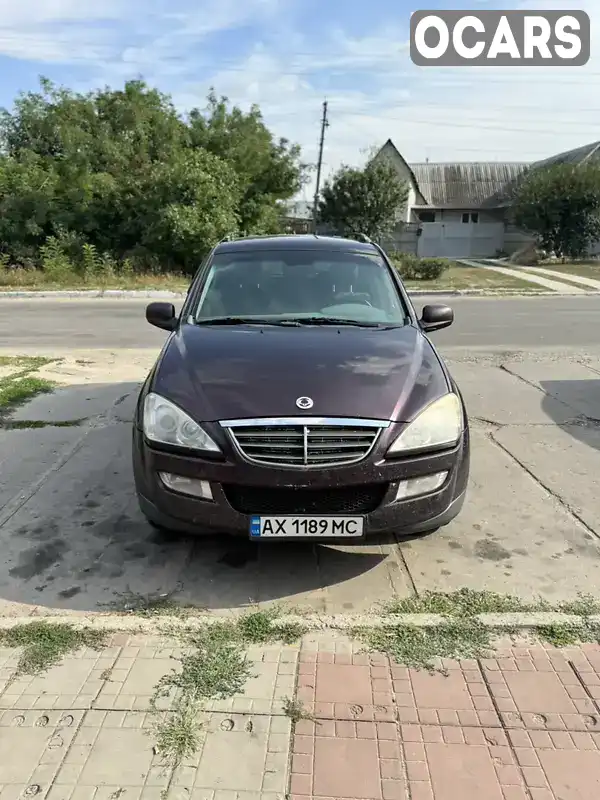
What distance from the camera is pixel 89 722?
255 cm

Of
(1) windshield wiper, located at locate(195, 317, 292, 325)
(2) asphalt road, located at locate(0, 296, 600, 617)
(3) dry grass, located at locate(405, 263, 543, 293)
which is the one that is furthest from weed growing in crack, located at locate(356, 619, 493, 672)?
(3) dry grass, located at locate(405, 263, 543, 293)

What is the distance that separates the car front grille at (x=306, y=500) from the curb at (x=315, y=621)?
51cm

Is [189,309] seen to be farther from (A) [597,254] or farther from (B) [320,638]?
(A) [597,254]

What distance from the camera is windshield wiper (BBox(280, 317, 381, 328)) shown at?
14.6ft

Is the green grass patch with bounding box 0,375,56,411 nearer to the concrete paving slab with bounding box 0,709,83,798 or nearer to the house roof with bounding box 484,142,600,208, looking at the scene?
the concrete paving slab with bounding box 0,709,83,798

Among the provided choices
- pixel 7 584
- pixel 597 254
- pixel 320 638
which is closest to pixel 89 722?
pixel 320 638

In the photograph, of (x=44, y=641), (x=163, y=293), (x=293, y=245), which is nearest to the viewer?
(x=44, y=641)

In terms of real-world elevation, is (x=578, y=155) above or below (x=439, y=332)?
above

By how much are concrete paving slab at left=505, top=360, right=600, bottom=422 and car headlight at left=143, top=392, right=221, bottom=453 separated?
4.47 meters

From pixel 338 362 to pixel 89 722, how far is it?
2.08m

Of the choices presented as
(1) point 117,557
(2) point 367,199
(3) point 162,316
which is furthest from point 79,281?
(1) point 117,557

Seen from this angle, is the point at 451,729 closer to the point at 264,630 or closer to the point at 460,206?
the point at 264,630

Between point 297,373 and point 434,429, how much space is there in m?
0.76

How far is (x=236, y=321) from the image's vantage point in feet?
14.7
